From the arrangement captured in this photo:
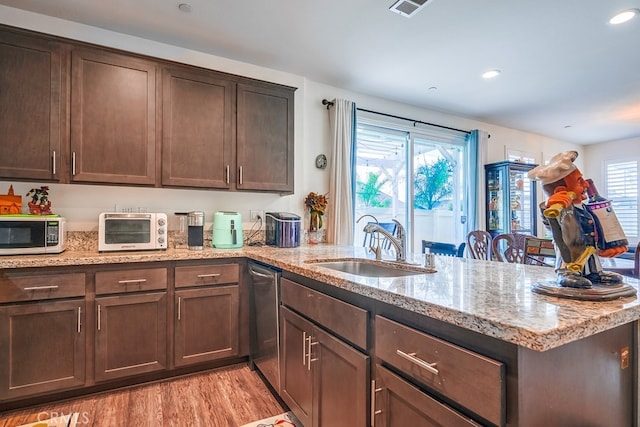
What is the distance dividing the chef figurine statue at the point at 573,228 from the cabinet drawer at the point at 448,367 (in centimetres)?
46

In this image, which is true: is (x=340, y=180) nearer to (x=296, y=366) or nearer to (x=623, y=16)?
(x=296, y=366)

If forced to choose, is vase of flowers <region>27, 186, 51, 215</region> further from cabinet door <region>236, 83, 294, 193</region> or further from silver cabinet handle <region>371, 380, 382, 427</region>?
silver cabinet handle <region>371, 380, 382, 427</region>

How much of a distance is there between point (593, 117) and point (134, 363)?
619 centimetres

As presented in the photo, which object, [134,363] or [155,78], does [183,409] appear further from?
[155,78]

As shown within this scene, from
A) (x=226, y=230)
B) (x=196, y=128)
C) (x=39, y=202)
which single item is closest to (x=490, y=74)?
(x=196, y=128)

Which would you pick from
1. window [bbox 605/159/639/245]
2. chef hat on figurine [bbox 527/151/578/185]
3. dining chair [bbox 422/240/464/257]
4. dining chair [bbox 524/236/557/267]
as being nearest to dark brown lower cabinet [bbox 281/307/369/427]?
chef hat on figurine [bbox 527/151/578/185]

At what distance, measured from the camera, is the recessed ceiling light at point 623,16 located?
2322 mm

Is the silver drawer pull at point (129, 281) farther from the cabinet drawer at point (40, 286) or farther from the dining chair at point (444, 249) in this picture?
the dining chair at point (444, 249)

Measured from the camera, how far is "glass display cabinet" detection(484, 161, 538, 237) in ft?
15.8

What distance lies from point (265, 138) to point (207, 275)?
129 cm

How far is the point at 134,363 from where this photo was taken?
2279 mm

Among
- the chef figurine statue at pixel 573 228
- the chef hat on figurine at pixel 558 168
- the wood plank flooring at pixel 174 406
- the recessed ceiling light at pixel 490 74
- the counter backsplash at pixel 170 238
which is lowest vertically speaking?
the wood plank flooring at pixel 174 406

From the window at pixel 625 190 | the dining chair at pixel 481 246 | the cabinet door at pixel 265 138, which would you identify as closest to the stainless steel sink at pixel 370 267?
the cabinet door at pixel 265 138

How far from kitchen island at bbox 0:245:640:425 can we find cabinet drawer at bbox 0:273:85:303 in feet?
5.69
